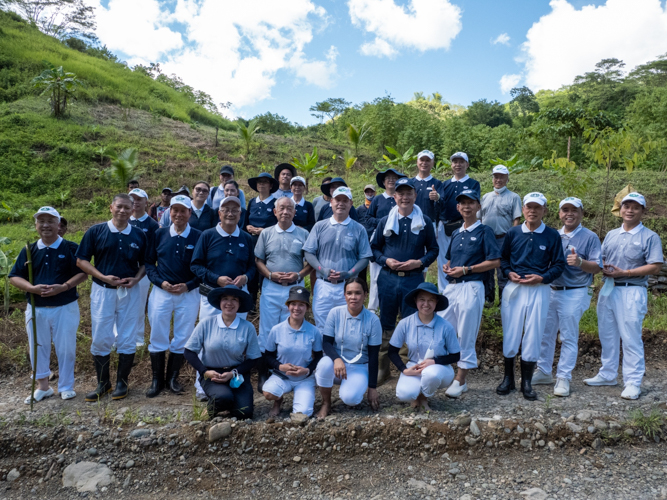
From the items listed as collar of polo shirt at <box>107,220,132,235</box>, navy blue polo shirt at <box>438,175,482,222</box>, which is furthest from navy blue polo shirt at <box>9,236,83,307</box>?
navy blue polo shirt at <box>438,175,482,222</box>

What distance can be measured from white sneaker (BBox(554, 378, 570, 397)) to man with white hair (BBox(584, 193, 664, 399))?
2.01 ft

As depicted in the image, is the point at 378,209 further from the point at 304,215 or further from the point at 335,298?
the point at 335,298

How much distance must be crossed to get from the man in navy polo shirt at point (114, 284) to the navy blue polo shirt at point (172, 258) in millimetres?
180

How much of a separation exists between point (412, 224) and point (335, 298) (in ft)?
4.14

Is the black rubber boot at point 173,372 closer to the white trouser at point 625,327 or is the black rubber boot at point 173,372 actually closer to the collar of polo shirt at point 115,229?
the collar of polo shirt at point 115,229

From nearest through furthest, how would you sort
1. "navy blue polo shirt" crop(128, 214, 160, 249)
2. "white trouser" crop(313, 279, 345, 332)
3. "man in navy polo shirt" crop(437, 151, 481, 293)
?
1. "white trouser" crop(313, 279, 345, 332)
2. "navy blue polo shirt" crop(128, 214, 160, 249)
3. "man in navy polo shirt" crop(437, 151, 481, 293)

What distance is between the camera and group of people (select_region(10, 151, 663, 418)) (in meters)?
4.54

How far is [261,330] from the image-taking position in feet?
17.7

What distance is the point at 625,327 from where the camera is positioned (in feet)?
16.5

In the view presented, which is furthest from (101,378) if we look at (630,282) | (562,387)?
(630,282)

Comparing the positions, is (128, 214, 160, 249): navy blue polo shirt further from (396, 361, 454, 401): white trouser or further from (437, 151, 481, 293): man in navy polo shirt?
(437, 151, 481, 293): man in navy polo shirt

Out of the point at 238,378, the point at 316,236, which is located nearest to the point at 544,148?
the point at 316,236

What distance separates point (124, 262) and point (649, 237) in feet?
19.7

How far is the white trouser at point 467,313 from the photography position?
4.91m
